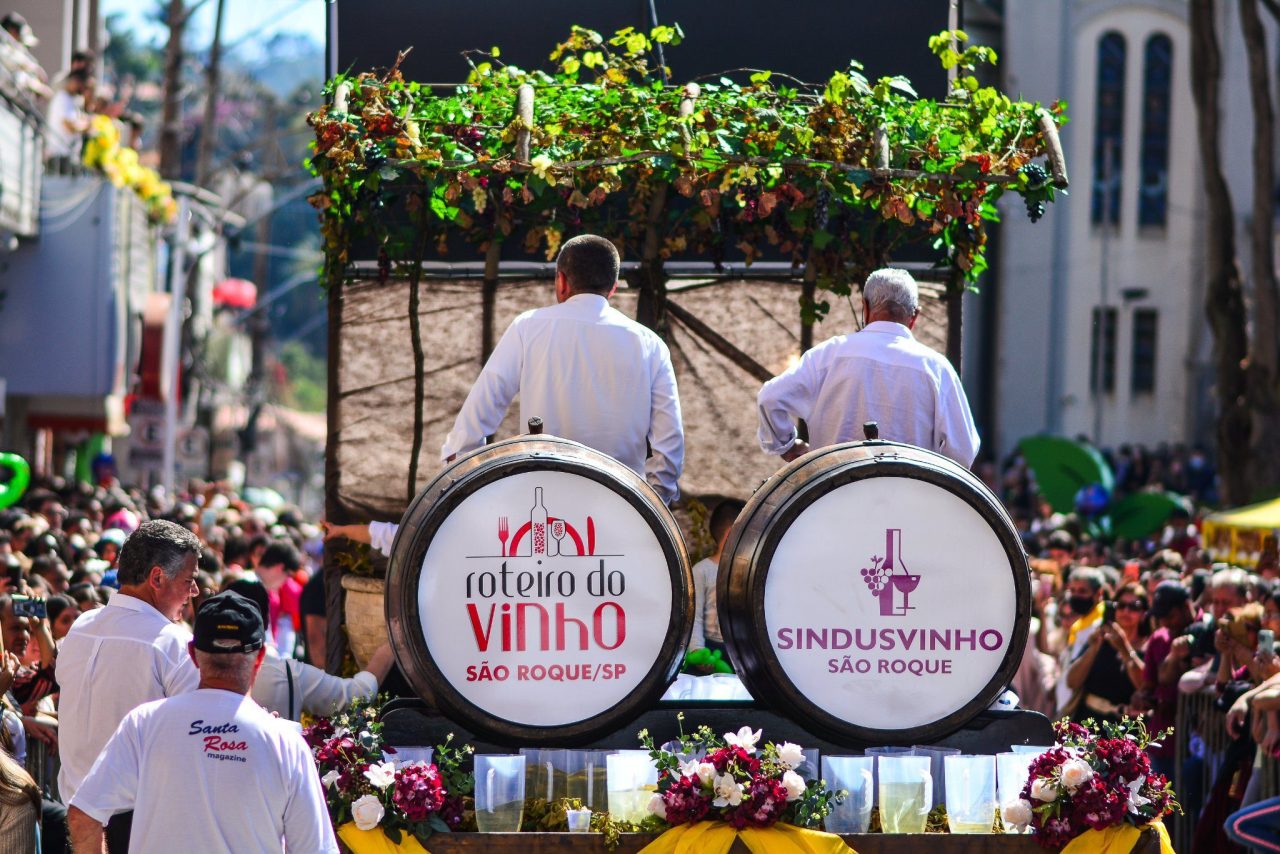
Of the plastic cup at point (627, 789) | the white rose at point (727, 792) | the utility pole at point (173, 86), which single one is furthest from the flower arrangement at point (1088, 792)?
the utility pole at point (173, 86)

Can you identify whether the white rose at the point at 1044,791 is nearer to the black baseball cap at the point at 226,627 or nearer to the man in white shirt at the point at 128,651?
the black baseball cap at the point at 226,627

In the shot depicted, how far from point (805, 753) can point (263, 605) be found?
285 cm

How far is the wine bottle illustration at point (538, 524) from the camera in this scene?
5.17 m

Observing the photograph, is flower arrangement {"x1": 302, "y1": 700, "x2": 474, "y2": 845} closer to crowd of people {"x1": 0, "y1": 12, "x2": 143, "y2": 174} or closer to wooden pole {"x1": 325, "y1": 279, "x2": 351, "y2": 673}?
wooden pole {"x1": 325, "y1": 279, "x2": 351, "y2": 673}

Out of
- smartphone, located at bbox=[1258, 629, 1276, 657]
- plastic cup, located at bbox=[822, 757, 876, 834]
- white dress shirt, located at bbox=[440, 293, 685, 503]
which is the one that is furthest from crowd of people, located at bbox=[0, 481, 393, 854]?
smartphone, located at bbox=[1258, 629, 1276, 657]

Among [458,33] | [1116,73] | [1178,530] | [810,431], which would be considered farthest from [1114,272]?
[810,431]

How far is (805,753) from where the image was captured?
5.16m

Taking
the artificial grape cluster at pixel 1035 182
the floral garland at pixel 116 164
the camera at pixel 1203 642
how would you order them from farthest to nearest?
the floral garland at pixel 116 164 < the camera at pixel 1203 642 < the artificial grape cluster at pixel 1035 182

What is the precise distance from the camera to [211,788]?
4883mm

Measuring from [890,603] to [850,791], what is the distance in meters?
0.51

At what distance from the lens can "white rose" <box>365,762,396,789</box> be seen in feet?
16.5

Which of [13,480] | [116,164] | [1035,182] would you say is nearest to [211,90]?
[116,164]

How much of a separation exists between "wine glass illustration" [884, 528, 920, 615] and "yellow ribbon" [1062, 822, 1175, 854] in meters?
0.75

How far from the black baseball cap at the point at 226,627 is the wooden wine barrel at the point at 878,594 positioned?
4.15 ft
